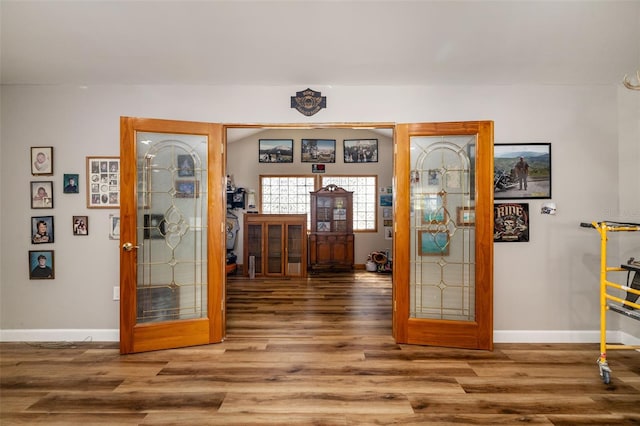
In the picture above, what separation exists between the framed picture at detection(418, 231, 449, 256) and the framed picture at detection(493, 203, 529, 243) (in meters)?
0.53

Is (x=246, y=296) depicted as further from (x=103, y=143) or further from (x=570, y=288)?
(x=570, y=288)

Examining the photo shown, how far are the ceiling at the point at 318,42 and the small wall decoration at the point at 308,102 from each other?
11 centimetres

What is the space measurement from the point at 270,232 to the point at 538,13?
5.47 m

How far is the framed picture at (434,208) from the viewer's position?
10.3 feet

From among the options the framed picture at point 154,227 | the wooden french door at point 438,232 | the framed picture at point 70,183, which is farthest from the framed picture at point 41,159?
the wooden french door at point 438,232

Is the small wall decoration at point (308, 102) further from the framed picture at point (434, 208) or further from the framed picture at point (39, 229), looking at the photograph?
the framed picture at point (39, 229)

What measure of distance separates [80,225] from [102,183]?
Answer: 49 cm

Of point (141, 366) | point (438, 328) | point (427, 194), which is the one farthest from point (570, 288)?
point (141, 366)

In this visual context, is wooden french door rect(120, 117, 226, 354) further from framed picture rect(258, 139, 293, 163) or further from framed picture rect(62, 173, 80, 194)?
framed picture rect(258, 139, 293, 163)

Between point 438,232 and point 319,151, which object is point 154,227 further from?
point 319,151

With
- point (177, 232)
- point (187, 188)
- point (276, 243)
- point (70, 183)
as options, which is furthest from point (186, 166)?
point (276, 243)

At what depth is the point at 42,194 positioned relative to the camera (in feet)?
10.4

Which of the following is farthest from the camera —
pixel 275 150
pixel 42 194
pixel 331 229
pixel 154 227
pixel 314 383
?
pixel 275 150

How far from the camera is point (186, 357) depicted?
2.81m
